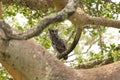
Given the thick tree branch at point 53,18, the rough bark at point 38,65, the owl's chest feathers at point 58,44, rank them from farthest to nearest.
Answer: the owl's chest feathers at point 58,44 < the rough bark at point 38,65 < the thick tree branch at point 53,18

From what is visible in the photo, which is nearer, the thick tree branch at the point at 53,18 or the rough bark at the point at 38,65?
the thick tree branch at the point at 53,18

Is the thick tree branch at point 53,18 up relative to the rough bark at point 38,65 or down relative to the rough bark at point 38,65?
up

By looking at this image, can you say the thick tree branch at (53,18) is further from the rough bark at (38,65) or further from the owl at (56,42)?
the owl at (56,42)

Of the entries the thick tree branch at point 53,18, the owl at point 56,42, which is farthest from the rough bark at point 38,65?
the owl at point 56,42

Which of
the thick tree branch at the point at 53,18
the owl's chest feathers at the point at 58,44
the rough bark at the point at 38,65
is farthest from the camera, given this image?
the owl's chest feathers at the point at 58,44

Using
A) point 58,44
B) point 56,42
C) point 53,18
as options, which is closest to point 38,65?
point 53,18

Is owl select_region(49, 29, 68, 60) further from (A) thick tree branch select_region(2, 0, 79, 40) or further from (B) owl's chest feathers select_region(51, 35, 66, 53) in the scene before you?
(A) thick tree branch select_region(2, 0, 79, 40)

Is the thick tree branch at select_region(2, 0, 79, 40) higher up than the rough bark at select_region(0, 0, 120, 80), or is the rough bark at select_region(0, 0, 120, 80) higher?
the thick tree branch at select_region(2, 0, 79, 40)

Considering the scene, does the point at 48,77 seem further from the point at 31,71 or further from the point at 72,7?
the point at 72,7

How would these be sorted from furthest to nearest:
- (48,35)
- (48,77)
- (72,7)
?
1. (48,35)
2. (48,77)
3. (72,7)

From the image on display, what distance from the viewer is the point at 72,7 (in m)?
2.27

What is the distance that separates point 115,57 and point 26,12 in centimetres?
222

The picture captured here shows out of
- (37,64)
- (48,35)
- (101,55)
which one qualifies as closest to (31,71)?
(37,64)

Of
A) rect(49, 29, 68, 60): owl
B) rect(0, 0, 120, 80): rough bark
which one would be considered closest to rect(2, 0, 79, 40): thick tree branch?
rect(0, 0, 120, 80): rough bark
